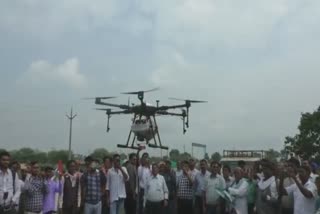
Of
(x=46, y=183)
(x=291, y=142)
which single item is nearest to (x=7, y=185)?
(x=46, y=183)

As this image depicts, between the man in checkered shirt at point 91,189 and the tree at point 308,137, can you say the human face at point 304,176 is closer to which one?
the man in checkered shirt at point 91,189

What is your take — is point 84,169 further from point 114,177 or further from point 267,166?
point 267,166

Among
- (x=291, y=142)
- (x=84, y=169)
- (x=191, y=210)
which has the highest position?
(x=291, y=142)

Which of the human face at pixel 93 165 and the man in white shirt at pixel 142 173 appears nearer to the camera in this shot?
the human face at pixel 93 165

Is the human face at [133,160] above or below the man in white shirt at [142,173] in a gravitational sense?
above

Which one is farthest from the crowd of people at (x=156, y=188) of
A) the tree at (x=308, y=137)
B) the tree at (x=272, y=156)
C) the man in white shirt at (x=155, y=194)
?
the tree at (x=308, y=137)

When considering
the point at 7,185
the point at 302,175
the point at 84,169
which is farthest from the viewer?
the point at 84,169
